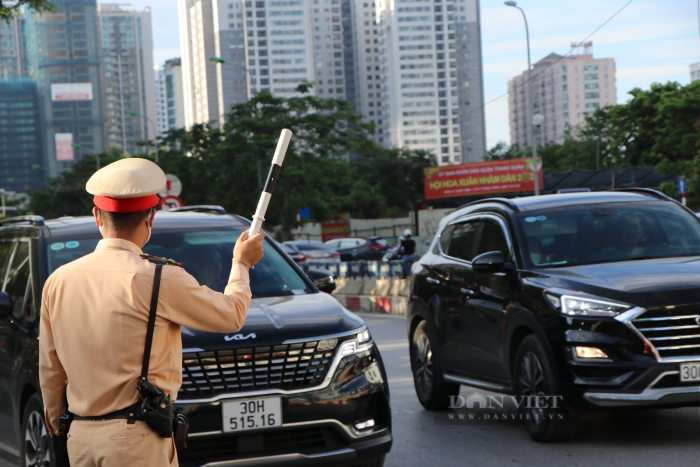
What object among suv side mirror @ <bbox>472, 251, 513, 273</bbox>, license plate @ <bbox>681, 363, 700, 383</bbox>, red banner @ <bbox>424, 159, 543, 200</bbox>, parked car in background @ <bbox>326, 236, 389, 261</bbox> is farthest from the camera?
red banner @ <bbox>424, 159, 543, 200</bbox>

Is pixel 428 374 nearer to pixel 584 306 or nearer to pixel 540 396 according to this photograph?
pixel 540 396

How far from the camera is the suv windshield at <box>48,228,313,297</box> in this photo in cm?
714

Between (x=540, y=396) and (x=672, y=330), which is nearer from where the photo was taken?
(x=672, y=330)

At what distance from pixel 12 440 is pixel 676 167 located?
38.6 m

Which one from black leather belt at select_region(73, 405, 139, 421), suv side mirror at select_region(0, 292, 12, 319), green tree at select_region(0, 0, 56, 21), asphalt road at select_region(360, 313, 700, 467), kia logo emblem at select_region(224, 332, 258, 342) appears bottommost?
asphalt road at select_region(360, 313, 700, 467)

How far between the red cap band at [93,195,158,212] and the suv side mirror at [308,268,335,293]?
4.04 meters

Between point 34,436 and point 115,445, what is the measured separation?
10.3 ft

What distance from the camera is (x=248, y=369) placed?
6035 millimetres

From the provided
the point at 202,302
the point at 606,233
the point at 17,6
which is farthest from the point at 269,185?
the point at 17,6

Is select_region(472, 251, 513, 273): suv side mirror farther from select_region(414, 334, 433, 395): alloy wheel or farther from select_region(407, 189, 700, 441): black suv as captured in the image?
select_region(414, 334, 433, 395): alloy wheel

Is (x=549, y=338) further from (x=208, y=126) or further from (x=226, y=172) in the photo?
(x=208, y=126)

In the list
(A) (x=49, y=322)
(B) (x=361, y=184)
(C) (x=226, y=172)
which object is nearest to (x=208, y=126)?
(C) (x=226, y=172)

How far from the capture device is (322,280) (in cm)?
769

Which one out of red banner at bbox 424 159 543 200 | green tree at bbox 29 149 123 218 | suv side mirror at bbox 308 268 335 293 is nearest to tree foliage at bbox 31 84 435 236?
red banner at bbox 424 159 543 200
